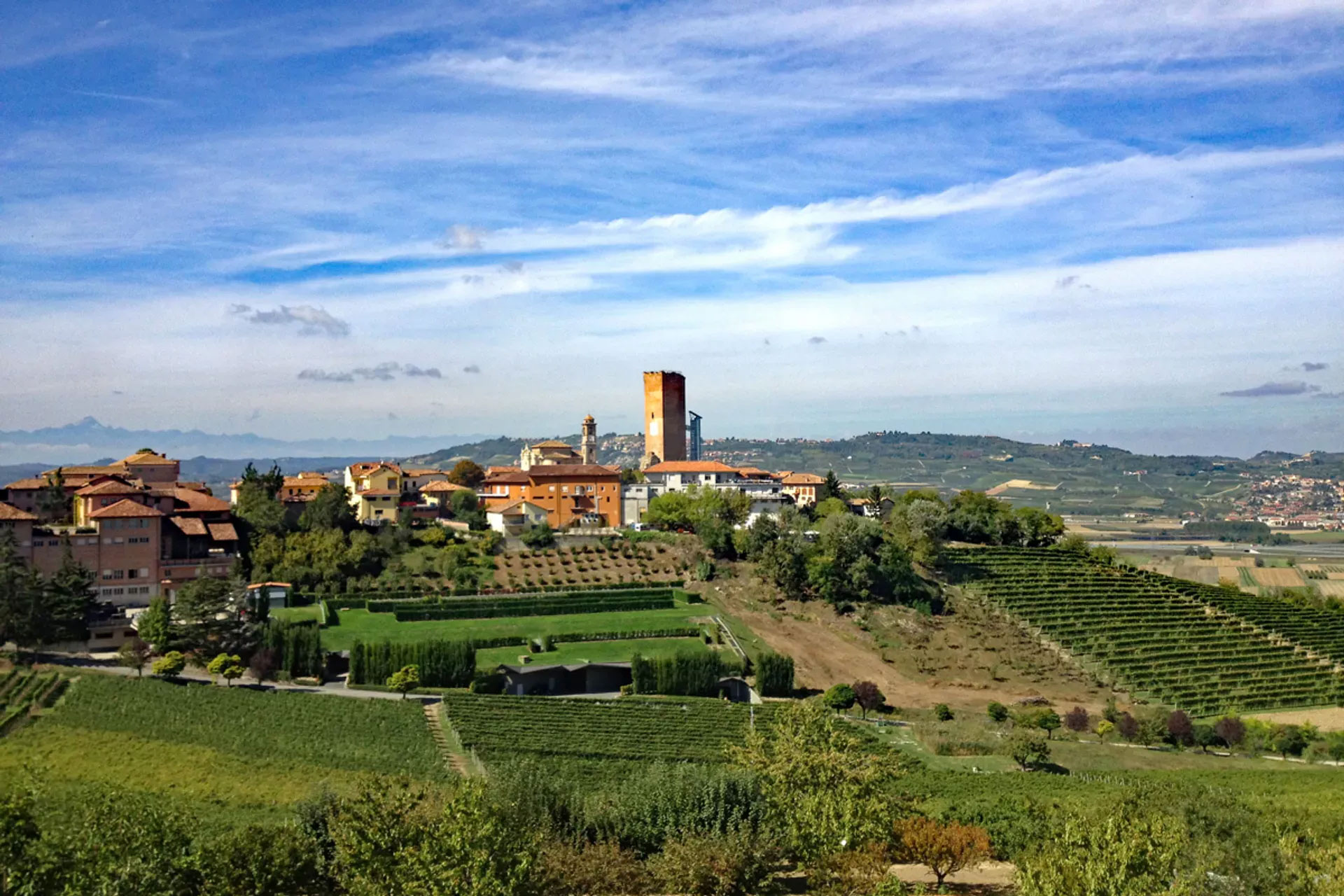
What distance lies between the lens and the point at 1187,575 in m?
105

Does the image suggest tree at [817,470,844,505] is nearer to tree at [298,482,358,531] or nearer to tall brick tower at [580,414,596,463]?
tall brick tower at [580,414,596,463]

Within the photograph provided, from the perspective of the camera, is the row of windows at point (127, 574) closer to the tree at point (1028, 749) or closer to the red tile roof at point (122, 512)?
the red tile roof at point (122, 512)

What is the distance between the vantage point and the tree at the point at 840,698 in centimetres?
4938

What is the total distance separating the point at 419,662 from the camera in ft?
157

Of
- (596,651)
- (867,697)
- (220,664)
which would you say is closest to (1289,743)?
(867,697)

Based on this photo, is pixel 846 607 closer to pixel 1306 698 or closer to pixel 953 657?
pixel 953 657

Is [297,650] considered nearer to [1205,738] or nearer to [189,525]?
[189,525]

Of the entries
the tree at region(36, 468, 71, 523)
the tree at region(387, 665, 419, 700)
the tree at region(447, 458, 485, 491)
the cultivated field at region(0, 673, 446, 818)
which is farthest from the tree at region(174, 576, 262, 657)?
the tree at region(447, 458, 485, 491)

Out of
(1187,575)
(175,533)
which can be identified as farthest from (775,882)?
(1187,575)

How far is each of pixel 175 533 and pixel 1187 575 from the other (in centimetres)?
8702

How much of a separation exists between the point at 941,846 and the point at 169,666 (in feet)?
107

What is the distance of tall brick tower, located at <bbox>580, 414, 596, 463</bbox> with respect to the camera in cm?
10125

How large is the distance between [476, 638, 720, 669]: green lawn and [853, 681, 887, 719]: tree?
7.54 meters

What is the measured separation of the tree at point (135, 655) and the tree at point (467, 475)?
40.8 m
